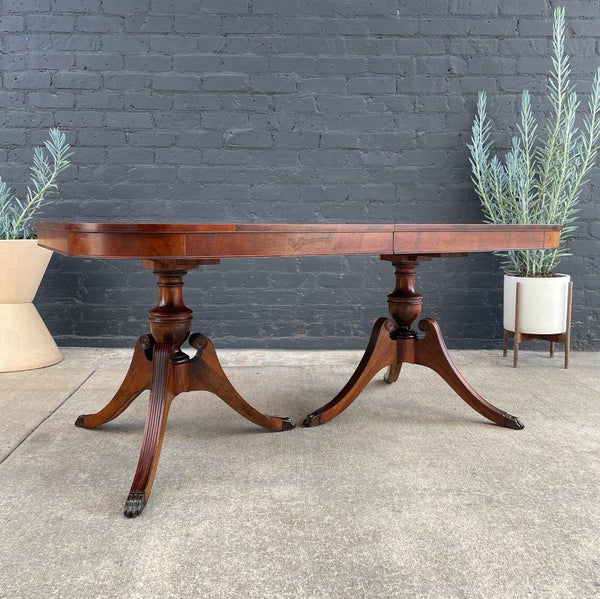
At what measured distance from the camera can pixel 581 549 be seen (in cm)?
116

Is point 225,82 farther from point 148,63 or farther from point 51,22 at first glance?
point 51,22

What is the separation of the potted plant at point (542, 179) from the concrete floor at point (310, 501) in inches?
20.8

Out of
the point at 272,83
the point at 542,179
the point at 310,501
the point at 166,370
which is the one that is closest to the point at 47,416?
the point at 166,370

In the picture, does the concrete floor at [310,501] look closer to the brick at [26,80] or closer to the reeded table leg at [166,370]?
the reeded table leg at [166,370]

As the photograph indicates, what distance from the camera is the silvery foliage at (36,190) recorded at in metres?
2.61

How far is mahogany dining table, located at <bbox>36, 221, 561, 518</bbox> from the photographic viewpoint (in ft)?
→ 4.11

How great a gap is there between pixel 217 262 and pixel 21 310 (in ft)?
4.70

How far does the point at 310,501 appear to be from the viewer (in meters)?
1.35

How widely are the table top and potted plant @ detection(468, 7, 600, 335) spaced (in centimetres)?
98

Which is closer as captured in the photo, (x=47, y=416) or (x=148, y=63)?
(x=47, y=416)

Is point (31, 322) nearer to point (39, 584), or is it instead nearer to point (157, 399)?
point (157, 399)

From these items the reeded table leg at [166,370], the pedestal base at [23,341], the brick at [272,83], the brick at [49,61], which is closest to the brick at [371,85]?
the brick at [272,83]

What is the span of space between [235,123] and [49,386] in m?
1.42

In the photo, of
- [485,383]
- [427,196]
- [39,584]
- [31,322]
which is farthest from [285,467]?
[427,196]
